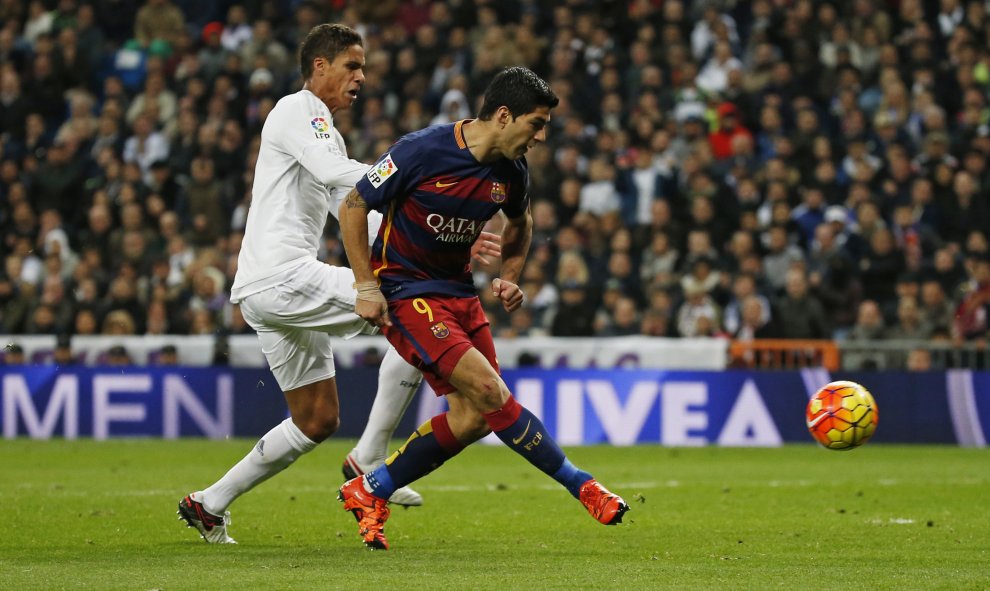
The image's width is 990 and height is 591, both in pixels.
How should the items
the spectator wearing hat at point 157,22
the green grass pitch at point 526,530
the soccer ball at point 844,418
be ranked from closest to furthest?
the green grass pitch at point 526,530, the soccer ball at point 844,418, the spectator wearing hat at point 157,22

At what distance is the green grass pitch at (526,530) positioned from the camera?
21.3 feet

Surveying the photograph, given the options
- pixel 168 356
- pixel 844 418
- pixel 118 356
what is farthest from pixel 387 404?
pixel 118 356

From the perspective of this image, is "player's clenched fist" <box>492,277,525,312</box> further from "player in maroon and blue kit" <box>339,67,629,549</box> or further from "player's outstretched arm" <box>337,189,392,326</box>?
"player's outstretched arm" <box>337,189,392,326</box>

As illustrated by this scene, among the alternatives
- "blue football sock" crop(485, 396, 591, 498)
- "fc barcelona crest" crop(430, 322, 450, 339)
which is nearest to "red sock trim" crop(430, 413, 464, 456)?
"blue football sock" crop(485, 396, 591, 498)

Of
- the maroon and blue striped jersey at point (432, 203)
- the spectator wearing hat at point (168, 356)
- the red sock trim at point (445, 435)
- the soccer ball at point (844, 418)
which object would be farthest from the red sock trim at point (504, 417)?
the spectator wearing hat at point (168, 356)

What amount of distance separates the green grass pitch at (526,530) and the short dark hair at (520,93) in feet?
6.72

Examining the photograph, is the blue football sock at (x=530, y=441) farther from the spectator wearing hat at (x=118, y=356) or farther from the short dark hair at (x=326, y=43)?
the spectator wearing hat at (x=118, y=356)

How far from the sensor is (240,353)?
1772 centimetres

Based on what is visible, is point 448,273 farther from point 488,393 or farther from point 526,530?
point 526,530

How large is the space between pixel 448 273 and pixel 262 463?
146 centimetres

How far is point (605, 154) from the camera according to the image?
19.5 meters

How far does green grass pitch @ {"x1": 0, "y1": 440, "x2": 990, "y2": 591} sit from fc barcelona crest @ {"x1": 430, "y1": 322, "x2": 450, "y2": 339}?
102 cm

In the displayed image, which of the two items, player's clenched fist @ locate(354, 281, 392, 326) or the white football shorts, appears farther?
the white football shorts

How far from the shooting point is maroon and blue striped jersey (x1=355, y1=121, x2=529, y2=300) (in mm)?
7254
